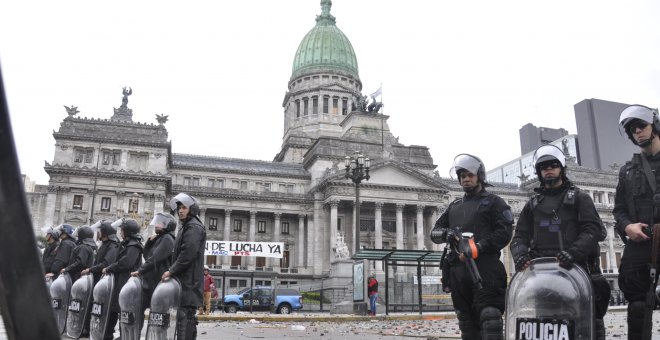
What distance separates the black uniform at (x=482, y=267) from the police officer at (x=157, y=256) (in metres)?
4.28

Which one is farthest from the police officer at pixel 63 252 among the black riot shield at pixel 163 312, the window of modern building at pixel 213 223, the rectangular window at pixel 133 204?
the window of modern building at pixel 213 223

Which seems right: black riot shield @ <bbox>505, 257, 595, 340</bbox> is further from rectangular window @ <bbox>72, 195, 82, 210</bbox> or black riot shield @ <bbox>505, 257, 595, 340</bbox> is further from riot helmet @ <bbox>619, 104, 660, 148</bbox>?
rectangular window @ <bbox>72, 195, 82, 210</bbox>

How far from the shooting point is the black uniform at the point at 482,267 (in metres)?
5.85

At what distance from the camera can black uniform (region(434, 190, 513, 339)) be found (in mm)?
5852

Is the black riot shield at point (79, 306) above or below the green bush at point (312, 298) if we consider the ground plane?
below

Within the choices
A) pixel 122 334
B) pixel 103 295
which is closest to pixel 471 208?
pixel 122 334

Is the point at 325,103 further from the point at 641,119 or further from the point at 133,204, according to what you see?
the point at 641,119

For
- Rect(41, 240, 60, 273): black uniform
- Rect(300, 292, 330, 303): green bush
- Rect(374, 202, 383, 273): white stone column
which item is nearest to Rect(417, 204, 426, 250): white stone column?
Rect(374, 202, 383, 273): white stone column

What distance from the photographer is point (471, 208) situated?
21.4ft

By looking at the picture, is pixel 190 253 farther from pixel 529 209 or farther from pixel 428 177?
pixel 428 177

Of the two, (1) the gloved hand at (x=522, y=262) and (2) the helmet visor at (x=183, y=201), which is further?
(2) the helmet visor at (x=183, y=201)

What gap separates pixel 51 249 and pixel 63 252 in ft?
4.38

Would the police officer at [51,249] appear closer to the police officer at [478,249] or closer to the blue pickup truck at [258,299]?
the police officer at [478,249]

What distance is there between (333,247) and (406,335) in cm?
4220
